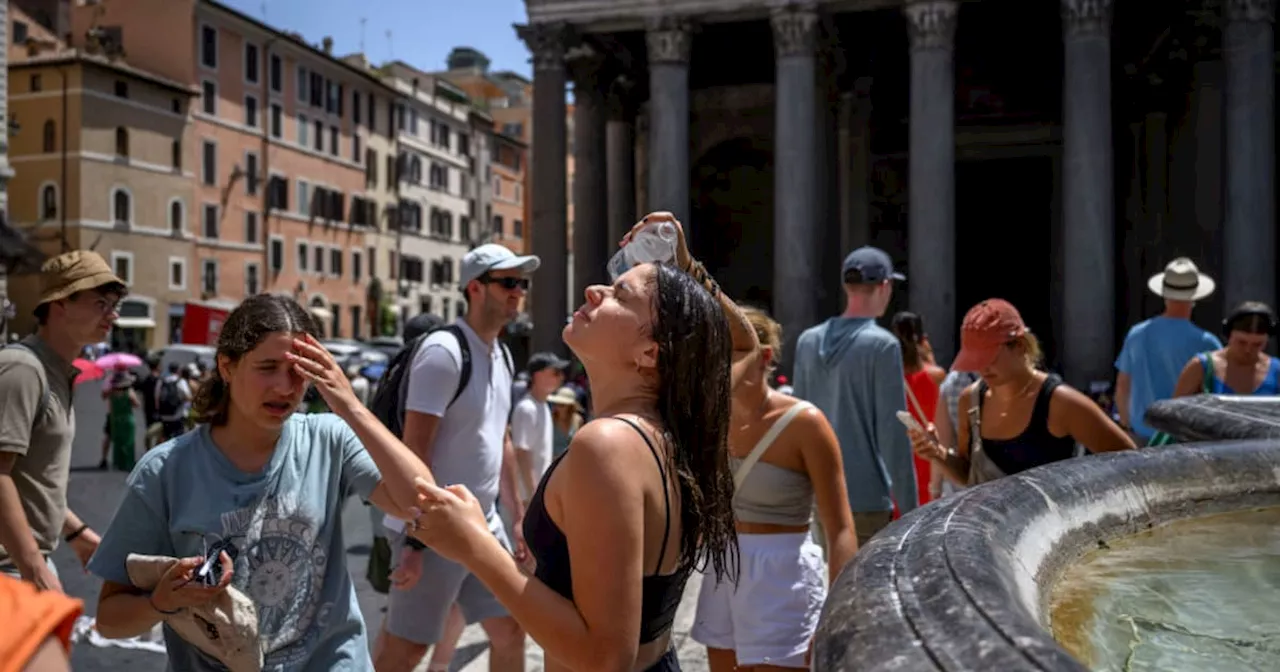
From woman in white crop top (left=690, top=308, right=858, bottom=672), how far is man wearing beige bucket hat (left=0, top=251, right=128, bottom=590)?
192 cm

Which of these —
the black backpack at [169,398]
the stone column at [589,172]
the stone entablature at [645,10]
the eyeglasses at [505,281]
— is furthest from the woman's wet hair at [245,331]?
the stone column at [589,172]

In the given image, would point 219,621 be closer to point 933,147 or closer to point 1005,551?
point 1005,551

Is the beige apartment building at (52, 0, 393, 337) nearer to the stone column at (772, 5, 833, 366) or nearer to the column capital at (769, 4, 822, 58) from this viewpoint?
the stone column at (772, 5, 833, 366)

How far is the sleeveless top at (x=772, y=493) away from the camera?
3746mm

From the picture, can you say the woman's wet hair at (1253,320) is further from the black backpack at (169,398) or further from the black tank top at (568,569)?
the black backpack at (169,398)

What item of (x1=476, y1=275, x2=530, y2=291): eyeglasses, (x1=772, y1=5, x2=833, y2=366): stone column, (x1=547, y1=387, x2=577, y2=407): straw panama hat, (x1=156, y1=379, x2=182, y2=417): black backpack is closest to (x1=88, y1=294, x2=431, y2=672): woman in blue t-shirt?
(x1=476, y1=275, x2=530, y2=291): eyeglasses

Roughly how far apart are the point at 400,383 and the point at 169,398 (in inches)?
408

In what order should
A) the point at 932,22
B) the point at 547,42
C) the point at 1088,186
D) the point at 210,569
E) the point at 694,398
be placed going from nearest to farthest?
the point at 694,398 → the point at 210,569 → the point at 1088,186 → the point at 932,22 → the point at 547,42

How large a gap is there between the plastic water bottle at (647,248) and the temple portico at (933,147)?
16.7 metres

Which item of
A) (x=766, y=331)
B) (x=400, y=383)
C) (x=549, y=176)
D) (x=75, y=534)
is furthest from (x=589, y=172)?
(x=75, y=534)

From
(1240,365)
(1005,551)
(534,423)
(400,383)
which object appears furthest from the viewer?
(534,423)

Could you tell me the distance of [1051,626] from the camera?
1.92 meters

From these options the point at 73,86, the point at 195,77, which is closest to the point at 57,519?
the point at 73,86

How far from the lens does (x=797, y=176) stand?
2050 centimetres
